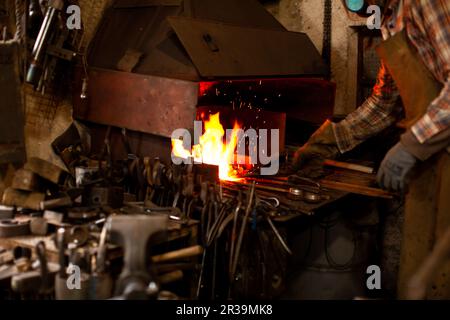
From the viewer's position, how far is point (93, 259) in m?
2.26

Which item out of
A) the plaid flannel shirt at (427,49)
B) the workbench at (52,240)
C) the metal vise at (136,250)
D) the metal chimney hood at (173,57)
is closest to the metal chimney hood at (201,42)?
the metal chimney hood at (173,57)

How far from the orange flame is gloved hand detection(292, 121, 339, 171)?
506 millimetres

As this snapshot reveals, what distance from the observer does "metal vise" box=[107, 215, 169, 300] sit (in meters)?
1.92

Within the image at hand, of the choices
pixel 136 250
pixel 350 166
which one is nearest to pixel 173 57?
pixel 350 166

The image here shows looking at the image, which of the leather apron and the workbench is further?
the leather apron

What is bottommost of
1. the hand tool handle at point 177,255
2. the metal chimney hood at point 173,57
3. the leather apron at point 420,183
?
the hand tool handle at point 177,255

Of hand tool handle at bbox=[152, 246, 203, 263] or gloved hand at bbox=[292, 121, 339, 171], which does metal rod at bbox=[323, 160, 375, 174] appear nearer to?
gloved hand at bbox=[292, 121, 339, 171]

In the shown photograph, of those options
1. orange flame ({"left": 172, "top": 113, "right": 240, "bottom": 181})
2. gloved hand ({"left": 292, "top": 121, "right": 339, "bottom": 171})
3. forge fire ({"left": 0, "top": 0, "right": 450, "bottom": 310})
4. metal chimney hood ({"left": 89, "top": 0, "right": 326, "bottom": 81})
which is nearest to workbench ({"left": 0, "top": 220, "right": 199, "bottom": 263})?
forge fire ({"left": 0, "top": 0, "right": 450, "bottom": 310})

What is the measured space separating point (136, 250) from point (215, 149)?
2.19 meters

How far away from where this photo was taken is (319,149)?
12.8 ft

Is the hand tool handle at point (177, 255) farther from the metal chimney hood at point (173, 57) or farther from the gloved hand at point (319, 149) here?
the gloved hand at point (319, 149)

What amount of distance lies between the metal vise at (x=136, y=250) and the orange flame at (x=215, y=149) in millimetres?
1589

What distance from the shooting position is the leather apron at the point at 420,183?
9.36ft

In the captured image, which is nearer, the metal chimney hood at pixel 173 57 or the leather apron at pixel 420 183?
the leather apron at pixel 420 183
